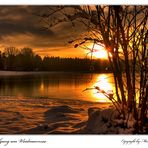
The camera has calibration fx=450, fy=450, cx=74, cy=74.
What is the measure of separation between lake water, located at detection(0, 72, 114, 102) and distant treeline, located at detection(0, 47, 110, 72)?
0.20 feet

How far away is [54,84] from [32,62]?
667mm

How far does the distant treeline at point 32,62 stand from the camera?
438cm

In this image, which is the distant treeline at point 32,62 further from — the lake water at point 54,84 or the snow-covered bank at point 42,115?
the snow-covered bank at point 42,115

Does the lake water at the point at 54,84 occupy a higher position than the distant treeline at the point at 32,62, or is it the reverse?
the distant treeline at the point at 32,62

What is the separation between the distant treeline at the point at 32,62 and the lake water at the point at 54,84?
61mm

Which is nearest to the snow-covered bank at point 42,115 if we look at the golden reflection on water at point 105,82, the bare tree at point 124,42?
the golden reflection on water at point 105,82

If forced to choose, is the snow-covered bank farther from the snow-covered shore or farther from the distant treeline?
the distant treeline

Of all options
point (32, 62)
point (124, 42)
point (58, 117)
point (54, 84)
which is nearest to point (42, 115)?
point (58, 117)

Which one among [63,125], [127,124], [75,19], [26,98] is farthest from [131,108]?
[26,98]

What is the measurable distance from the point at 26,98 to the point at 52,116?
54 centimetres

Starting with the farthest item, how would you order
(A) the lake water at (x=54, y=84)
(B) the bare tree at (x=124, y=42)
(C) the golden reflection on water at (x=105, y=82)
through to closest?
(A) the lake water at (x=54, y=84) < (C) the golden reflection on water at (x=105, y=82) < (B) the bare tree at (x=124, y=42)

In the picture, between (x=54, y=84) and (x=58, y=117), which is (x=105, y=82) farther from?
(x=54, y=84)

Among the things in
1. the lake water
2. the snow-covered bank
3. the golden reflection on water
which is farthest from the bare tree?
the snow-covered bank
